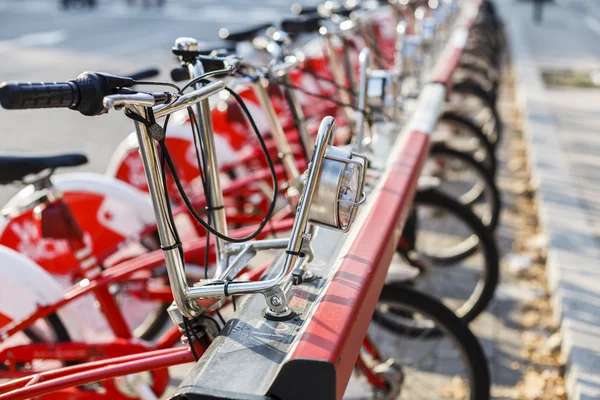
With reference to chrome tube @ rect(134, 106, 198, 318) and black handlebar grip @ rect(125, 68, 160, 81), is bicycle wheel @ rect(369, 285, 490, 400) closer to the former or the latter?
chrome tube @ rect(134, 106, 198, 318)

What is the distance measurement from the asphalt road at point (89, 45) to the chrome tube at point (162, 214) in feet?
13.5

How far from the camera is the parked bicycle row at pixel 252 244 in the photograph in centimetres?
180

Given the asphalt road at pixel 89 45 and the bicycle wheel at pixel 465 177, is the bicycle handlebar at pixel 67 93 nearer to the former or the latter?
the bicycle wheel at pixel 465 177

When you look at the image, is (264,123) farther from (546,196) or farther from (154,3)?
(154,3)

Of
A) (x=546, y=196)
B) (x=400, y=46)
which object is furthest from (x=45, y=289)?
(x=546, y=196)

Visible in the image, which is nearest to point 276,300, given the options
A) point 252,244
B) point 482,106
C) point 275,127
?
point 252,244

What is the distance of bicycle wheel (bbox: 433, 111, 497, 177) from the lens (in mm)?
4805

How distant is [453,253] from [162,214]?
2685 mm

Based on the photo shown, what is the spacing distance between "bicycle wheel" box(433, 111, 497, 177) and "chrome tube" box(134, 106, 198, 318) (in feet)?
9.75

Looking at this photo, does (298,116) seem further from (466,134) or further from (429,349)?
(466,134)

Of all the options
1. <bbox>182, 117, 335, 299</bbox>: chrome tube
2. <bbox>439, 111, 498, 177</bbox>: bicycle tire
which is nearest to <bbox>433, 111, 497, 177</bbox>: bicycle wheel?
<bbox>439, 111, 498, 177</bbox>: bicycle tire

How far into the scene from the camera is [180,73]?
2.43m

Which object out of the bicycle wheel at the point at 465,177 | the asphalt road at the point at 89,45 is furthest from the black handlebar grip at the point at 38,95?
the asphalt road at the point at 89,45

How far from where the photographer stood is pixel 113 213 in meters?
3.42
